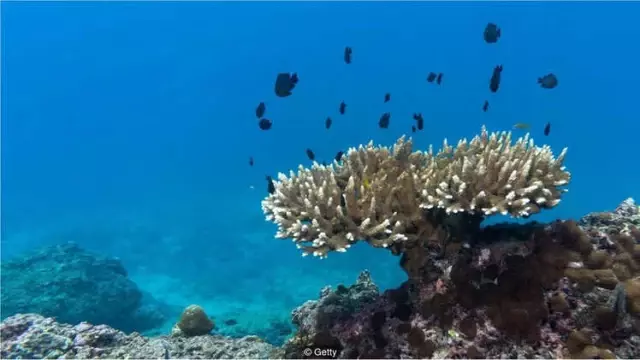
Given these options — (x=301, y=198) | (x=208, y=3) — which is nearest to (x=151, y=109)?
(x=208, y=3)

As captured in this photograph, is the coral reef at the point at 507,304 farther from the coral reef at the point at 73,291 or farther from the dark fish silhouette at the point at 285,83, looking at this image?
the coral reef at the point at 73,291

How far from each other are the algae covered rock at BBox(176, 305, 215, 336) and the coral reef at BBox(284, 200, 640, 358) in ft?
11.4

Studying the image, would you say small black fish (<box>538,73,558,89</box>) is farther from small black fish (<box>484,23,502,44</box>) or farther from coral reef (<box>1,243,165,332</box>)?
coral reef (<box>1,243,165,332</box>)

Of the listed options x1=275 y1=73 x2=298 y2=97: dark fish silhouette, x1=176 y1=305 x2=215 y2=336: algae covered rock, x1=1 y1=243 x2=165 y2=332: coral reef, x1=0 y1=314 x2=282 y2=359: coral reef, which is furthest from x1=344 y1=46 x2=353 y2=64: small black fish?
x1=1 y1=243 x2=165 y2=332: coral reef

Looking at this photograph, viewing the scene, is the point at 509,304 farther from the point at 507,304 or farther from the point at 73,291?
the point at 73,291

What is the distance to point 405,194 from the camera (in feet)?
15.3

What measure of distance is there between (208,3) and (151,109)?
44.3 meters

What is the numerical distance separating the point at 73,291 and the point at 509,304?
57.4ft

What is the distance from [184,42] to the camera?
151m

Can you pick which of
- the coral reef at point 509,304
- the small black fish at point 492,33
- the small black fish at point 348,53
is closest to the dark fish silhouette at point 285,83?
the small black fish at point 348,53

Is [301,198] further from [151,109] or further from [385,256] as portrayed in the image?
[151,109]

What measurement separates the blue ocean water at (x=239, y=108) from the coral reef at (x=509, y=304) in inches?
546

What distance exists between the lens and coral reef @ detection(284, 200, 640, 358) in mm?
3580

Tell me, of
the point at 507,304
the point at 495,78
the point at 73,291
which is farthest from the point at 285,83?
the point at 73,291
